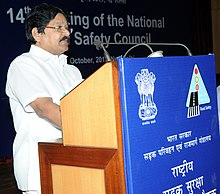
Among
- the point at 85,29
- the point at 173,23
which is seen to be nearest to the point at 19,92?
the point at 85,29

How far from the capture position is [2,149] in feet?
15.2

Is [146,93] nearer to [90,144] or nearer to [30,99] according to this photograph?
[90,144]

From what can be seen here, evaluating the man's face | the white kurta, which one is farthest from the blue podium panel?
the man's face

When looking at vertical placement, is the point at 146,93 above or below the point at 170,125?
above

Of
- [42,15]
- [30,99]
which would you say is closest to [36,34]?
[42,15]

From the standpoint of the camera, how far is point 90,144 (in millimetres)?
1288

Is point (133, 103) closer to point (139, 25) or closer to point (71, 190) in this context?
point (71, 190)

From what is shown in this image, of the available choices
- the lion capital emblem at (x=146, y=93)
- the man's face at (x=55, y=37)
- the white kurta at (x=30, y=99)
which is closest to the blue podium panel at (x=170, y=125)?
the lion capital emblem at (x=146, y=93)

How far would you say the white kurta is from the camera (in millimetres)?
1649

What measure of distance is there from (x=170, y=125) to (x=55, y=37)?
2.50 feet

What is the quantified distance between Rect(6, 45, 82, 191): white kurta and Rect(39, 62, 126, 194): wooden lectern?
0.25 metres

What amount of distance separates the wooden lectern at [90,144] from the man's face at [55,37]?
0.54 meters

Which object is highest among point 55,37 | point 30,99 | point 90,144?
point 55,37

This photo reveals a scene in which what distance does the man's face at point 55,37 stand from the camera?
1.83 meters
